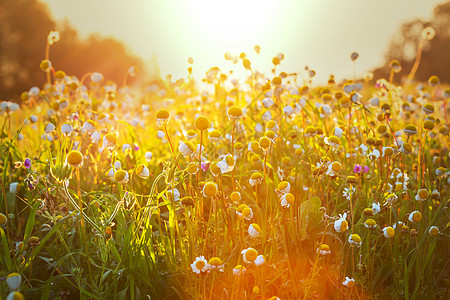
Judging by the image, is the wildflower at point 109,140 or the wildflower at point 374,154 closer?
the wildflower at point 109,140

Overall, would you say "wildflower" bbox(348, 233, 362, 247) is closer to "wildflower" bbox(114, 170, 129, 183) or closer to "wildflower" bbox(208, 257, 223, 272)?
"wildflower" bbox(208, 257, 223, 272)

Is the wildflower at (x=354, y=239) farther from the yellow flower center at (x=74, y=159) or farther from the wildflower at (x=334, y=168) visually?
the yellow flower center at (x=74, y=159)

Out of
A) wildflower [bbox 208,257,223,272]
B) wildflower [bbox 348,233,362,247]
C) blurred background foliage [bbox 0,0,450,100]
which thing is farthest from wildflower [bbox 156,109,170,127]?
blurred background foliage [bbox 0,0,450,100]

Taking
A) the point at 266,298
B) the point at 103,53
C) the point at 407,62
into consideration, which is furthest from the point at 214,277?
the point at 407,62

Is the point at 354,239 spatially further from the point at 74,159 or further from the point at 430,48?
the point at 430,48

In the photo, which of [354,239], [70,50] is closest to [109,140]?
[354,239]

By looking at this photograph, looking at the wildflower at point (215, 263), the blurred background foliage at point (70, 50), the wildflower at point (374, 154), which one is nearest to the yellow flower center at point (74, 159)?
the wildflower at point (215, 263)

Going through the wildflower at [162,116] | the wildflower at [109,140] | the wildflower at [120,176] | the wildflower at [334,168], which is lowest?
the wildflower at [334,168]

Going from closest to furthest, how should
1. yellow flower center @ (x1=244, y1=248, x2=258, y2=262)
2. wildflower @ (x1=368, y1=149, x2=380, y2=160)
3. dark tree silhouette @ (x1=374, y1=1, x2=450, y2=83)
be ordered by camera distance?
yellow flower center @ (x1=244, y1=248, x2=258, y2=262) → wildflower @ (x1=368, y1=149, x2=380, y2=160) → dark tree silhouette @ (x1=374, y1=1, x2=450, y2=83)

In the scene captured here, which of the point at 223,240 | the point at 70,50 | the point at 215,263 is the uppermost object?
the point at 70,50

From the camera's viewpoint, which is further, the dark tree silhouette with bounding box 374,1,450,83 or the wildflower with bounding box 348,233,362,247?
the dark tree silhouette with bounding box 374,1,450,83

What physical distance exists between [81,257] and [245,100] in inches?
90.7

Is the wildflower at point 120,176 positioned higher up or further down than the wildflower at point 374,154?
higher up

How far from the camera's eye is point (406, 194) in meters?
2.33
